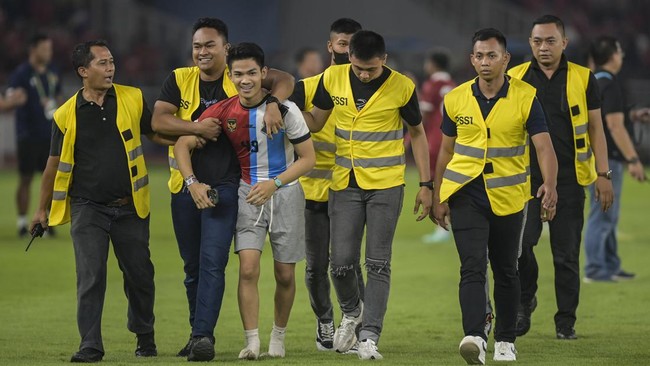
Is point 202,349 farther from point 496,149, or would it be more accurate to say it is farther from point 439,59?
point 439,59

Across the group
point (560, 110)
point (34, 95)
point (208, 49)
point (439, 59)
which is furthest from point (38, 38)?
point (560, 110)

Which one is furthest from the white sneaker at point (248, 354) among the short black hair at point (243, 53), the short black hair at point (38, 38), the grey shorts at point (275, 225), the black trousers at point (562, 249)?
the short black hair at point (38, 38)

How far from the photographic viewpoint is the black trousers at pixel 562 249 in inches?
388

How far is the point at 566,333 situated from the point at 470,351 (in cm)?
197

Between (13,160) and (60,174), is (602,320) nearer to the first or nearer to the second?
(60,174)

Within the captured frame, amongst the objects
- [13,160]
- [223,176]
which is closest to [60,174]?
[223,176]

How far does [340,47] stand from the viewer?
958 cm

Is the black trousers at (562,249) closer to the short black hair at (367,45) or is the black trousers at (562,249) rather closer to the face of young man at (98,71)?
the short black hair at (367,45)

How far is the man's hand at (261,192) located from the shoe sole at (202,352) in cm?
94

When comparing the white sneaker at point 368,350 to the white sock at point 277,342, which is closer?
the white sneaker at point 368,350

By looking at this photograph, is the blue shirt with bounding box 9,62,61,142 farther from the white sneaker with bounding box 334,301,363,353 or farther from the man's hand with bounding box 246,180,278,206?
the man's hand with bounding box 246,180,278,206

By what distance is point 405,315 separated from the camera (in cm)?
1130

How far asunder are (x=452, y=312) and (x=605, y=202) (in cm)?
209

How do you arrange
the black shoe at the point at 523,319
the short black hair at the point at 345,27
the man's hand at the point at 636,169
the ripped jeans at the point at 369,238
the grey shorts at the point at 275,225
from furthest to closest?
the man's hand at the point at 636,169 < the black shoe at the point at 523,319 < the short black hair at the point at 345,27 < the ripped jeans at the point at 369,238 < the grey shorts at the point at 275,225
